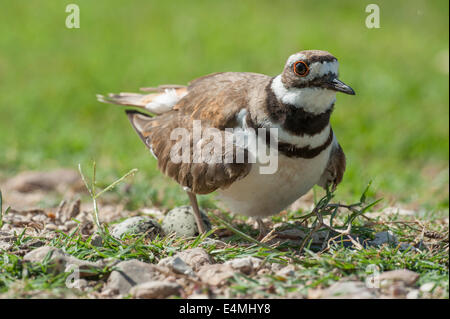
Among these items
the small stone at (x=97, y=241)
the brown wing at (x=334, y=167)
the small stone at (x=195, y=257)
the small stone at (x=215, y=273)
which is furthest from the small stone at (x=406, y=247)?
the small stone at (x=97, y=241)

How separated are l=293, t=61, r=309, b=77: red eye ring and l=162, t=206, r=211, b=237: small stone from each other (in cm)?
132

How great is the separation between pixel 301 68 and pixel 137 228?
4.90 feet

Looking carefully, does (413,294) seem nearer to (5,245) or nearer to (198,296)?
(198,296)

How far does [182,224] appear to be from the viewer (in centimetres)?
440

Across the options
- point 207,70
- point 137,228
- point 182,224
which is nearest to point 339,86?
point 182,224

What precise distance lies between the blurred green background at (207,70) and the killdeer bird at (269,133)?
1235 mm

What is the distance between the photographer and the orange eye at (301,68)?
383 cm

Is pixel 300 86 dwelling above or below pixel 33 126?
above

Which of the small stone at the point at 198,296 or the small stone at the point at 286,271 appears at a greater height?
the small stone at the point at 286,271

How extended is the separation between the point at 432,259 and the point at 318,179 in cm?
101

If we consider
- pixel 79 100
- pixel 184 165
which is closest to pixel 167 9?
pixel 79 100

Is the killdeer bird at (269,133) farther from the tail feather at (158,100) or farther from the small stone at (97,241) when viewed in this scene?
the small stone at (97,241)
